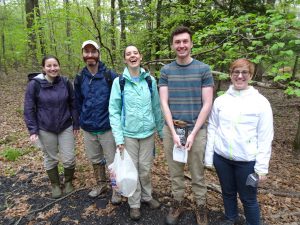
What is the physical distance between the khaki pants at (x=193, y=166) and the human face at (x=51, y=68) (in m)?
1.88

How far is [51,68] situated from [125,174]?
1902mm

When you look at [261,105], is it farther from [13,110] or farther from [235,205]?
[13,110]

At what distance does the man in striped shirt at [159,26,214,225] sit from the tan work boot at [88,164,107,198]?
58.2 inches

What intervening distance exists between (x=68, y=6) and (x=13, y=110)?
15.9 ft

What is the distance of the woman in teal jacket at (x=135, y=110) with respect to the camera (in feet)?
10.9

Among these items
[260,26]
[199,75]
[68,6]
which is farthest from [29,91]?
[68,6]

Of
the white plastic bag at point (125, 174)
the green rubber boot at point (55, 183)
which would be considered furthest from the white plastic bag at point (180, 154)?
the green rubber boot at point (55, 183)

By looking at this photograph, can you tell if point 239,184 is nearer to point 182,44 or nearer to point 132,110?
point 132,110

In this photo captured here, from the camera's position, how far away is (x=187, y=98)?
308 centimetres

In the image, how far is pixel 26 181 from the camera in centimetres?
501

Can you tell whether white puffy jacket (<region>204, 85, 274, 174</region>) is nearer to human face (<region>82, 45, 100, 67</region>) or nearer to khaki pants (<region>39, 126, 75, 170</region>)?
human face (<region>82, 45, 100, 67</region>)

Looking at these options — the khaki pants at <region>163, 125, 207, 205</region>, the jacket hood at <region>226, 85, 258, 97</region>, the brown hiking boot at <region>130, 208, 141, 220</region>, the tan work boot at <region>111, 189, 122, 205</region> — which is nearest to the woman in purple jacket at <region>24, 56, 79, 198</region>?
the tan work boot at <region>111, 189, 122, 205</region>

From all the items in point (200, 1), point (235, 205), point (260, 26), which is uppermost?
point (200, 1)

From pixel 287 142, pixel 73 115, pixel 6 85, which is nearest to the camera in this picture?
pixel 73 115
